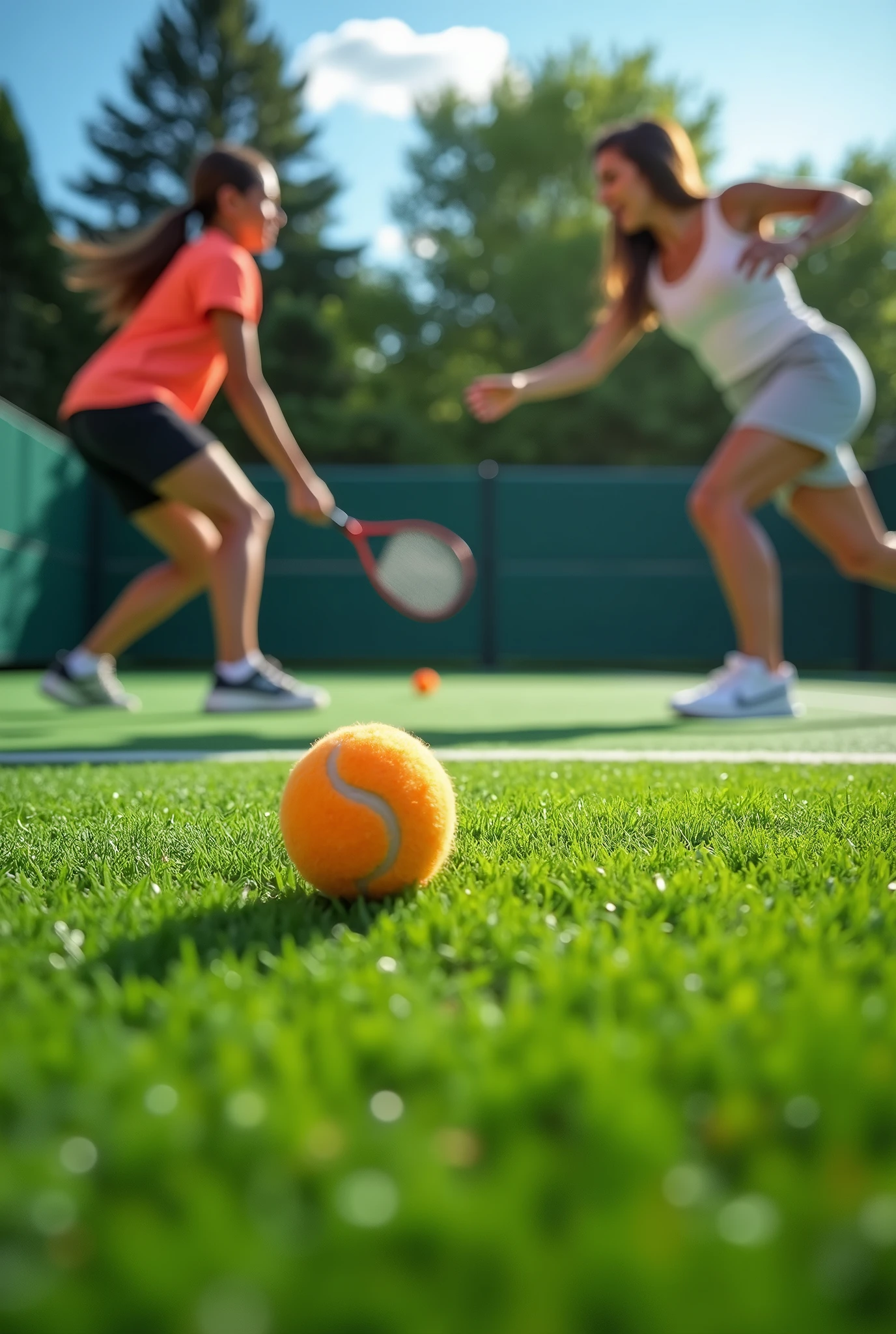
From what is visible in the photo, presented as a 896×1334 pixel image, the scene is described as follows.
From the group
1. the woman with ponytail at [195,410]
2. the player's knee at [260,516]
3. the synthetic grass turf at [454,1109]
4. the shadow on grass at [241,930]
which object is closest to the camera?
the synthetic grass turf at [454,1109]

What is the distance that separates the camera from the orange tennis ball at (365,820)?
1.59 m

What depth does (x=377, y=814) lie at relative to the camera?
160 cm

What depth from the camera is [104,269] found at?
191 inches

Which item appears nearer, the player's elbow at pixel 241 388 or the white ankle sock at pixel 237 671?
the player's elbow at pixel 241 388

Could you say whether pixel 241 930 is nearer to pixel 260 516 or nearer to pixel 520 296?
pixel 260 516

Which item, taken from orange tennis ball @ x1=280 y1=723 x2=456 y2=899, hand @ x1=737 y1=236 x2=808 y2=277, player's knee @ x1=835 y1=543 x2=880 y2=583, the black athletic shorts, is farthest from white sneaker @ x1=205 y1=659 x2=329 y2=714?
orange tennis ball @ x1=280 y1=723 x2=456 y2=899

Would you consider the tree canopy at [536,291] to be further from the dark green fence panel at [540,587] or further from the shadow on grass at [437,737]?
the shadow on grass at [437,737]

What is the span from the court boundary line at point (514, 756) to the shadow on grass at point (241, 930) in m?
1.53

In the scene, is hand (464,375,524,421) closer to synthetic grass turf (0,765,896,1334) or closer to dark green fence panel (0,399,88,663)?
synthetic grass turf (0,765,896,1334)

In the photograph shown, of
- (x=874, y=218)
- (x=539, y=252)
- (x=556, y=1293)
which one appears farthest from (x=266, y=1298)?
(x=874, y=218)

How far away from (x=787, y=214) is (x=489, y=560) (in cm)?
744

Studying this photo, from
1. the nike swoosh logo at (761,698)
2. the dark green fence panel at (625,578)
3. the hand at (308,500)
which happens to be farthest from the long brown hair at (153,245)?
the dark green fence panel at (625,578)

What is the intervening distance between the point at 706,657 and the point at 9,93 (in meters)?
21.3

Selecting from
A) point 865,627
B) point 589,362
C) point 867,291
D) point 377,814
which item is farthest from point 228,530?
point 867,291
